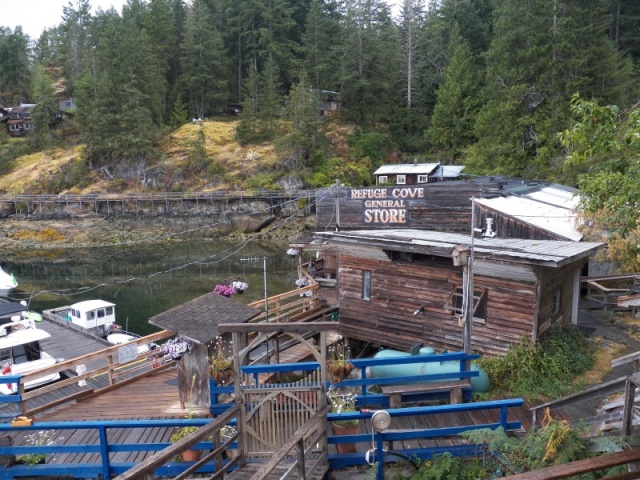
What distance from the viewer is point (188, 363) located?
10539 mm

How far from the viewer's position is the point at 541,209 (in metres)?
20.7

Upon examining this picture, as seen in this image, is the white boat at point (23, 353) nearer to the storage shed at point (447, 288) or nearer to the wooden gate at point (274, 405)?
the storage shed at point (447, 288)

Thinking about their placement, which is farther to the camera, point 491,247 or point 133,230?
point 133,230

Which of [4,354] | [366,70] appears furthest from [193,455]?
[366,70]

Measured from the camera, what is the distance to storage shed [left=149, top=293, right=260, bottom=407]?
1025 centimetres

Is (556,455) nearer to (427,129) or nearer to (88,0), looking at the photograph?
(427,129)

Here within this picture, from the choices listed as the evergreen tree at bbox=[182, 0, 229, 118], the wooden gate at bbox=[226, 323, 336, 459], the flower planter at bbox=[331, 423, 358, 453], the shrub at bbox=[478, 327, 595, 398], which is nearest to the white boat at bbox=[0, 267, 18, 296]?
the shrub at bbox=[478, 327, 595, 398]

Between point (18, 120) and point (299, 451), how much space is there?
312ft

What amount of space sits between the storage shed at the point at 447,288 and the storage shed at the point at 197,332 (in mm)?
5554

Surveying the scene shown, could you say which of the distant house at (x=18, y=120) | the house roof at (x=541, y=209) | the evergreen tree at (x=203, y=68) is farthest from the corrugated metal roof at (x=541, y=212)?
the distant house at (x=18, y=120)

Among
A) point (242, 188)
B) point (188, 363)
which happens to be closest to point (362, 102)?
point (242, 188)

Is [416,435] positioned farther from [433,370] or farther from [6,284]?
[6,284]

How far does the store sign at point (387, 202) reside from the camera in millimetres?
21484

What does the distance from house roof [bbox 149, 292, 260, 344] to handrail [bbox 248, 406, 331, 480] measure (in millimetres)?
3350
